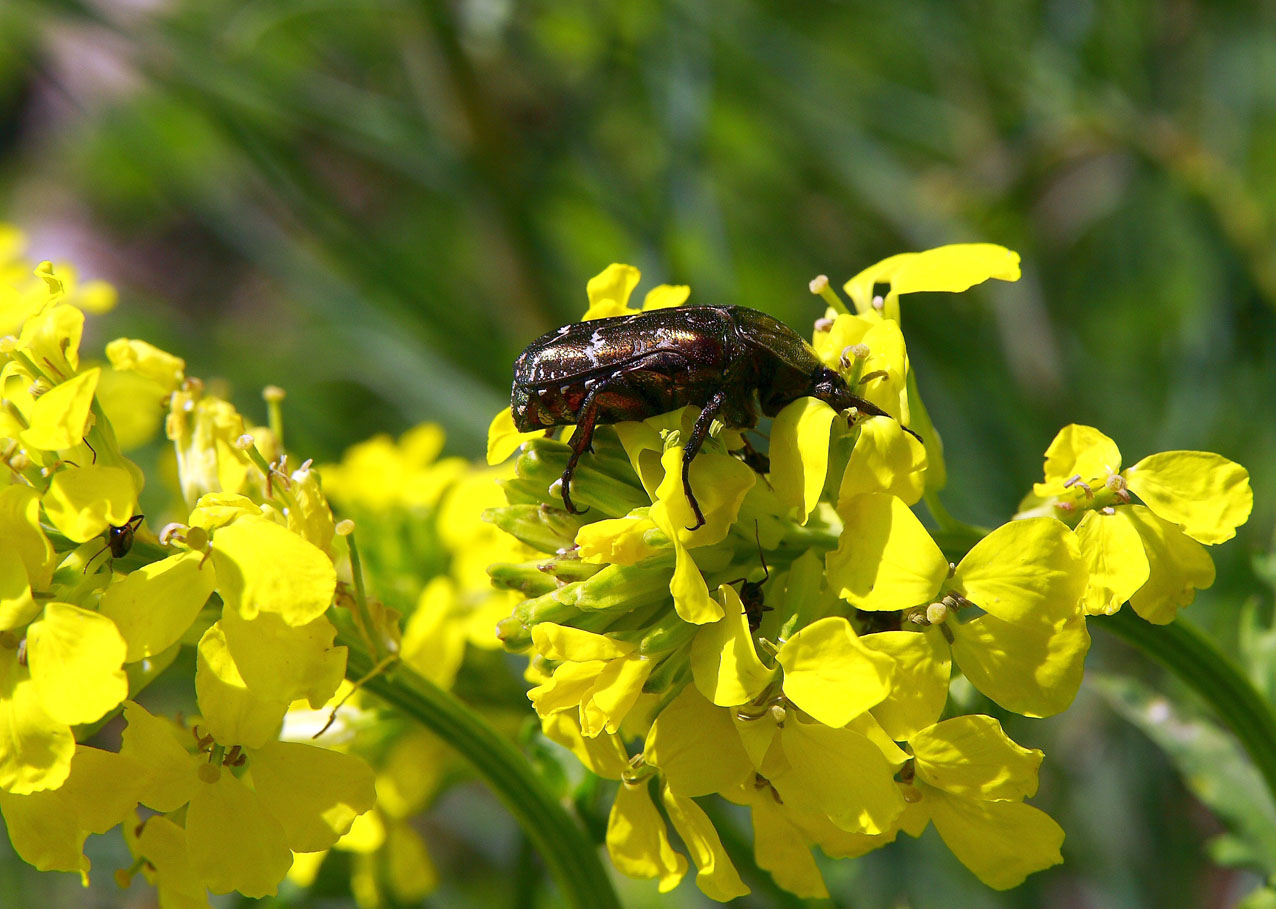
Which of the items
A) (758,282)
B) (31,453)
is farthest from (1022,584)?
(758,282)

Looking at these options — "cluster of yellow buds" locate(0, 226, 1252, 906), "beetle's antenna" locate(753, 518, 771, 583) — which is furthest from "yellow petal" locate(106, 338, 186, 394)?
"beetle's antenna" locate(753, 518, 771, 583)

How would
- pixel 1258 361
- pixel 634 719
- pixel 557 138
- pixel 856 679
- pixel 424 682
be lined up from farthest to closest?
pixel 557 138
pixel 1258 361
pixel 424 682
pixel 634 719
pixel 856 679

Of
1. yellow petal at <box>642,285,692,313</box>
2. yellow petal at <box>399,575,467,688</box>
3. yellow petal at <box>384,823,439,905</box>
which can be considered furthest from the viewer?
yellow petal at <box>384,823,439,905</box>

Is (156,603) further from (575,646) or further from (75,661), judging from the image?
(575,646)

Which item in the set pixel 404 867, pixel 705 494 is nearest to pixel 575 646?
pixel 705 494

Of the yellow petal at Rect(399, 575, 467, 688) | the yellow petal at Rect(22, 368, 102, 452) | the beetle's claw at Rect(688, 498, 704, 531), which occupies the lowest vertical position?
the yellow petal at Rect(399, 575, 467, 688)

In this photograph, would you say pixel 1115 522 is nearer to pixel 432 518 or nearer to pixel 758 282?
pixel 432 518

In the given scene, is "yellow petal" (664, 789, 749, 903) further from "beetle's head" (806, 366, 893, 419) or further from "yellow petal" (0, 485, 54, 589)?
"yellow petal" (0, 485, 54, 589)
